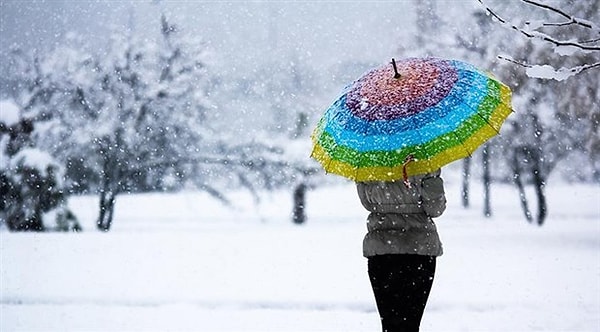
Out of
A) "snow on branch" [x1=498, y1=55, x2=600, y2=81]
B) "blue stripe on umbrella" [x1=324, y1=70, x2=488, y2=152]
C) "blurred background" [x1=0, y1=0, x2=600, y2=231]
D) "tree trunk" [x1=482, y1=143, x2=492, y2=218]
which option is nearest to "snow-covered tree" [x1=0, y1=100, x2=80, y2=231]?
"blurred background" [x1=0, y1=0, x2=600, y2=231]

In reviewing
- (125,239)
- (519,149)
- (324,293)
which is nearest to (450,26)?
(519,149)

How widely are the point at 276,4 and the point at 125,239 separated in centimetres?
2827

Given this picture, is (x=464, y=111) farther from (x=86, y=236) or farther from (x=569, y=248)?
(x=86, y=236)

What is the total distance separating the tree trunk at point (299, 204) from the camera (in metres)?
27.0

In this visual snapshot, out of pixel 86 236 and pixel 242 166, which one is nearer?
pixel 86 236

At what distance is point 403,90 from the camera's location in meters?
3.57

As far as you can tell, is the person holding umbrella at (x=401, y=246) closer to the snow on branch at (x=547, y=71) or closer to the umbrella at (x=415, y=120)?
the umbrella at (x=415, y=120)

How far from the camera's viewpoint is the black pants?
361 cm

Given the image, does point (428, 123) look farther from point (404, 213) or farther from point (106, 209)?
point (106, 209)

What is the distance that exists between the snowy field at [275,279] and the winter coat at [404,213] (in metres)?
3.63

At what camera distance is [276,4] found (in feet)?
146

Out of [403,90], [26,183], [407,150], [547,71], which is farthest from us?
[26,183]

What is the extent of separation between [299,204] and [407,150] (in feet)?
79.3

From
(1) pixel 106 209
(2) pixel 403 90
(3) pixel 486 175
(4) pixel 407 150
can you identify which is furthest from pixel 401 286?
(1) pixel 106 209
